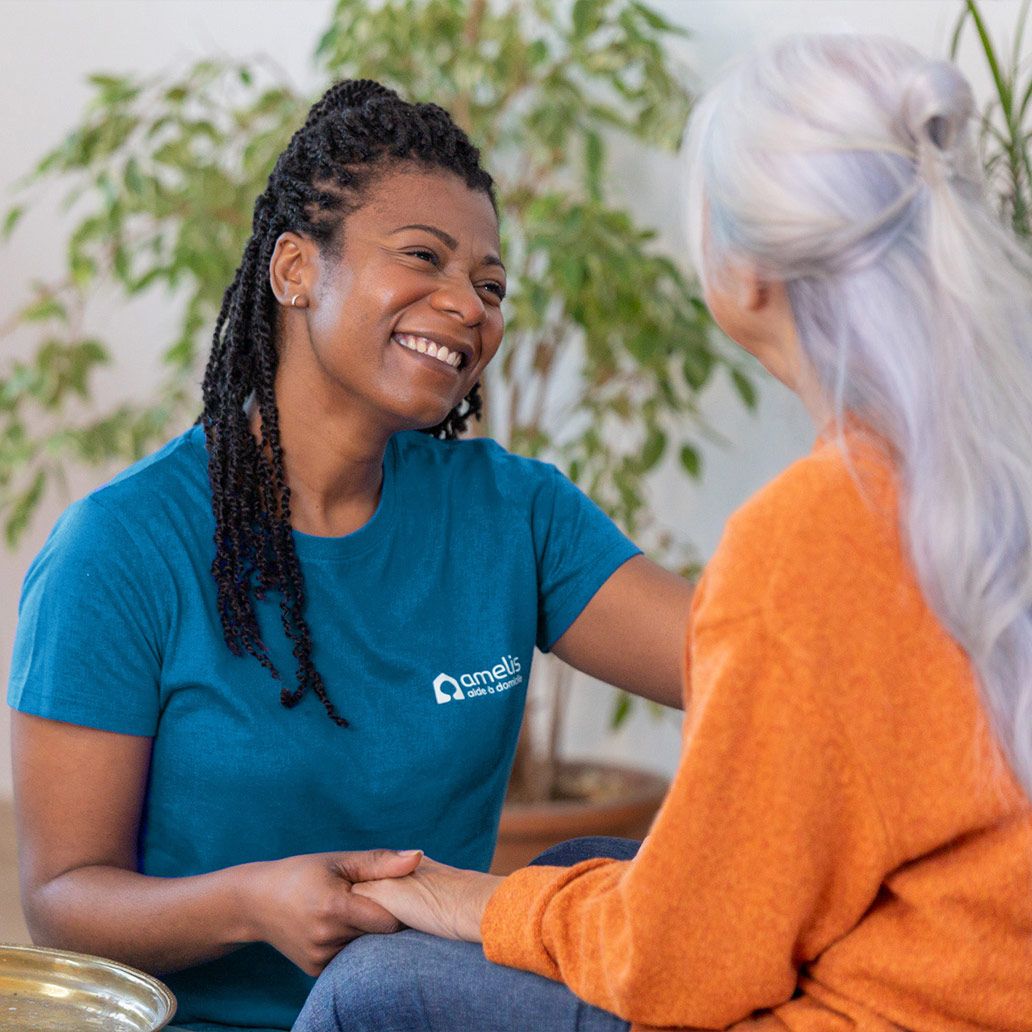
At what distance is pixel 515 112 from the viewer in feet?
8.76

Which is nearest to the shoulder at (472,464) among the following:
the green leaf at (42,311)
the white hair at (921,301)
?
the white hair at (921,301)

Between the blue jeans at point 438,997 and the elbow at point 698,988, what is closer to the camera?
the elbow at point 698,988

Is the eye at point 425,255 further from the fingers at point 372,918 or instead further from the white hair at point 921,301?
the fingers at point 372,918

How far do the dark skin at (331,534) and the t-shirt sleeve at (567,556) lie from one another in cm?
1

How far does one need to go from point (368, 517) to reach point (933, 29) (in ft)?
4.84

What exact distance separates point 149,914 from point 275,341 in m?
0.55

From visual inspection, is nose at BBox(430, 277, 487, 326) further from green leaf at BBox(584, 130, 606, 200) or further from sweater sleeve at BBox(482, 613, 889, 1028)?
green leaf at BBox(584, 130, 606, 200)

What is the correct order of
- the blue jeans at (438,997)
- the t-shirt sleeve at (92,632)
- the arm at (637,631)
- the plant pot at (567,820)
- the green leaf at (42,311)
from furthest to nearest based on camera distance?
the green leaf at (42,311) → the plant pot at (567,820) → the arm at (637,631) → the t-shirt sleeve at (92,632) → the blue jeans at (438,997)

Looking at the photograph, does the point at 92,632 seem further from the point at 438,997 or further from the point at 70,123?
the point at 70,123

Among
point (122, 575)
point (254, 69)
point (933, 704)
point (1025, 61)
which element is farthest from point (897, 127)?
point (254, 69)

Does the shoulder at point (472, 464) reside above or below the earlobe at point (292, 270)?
below

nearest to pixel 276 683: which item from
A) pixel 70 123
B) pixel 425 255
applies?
pixel 425 255

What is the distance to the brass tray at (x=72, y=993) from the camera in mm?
1047

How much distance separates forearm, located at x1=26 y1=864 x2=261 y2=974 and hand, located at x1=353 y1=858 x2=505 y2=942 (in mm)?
120
